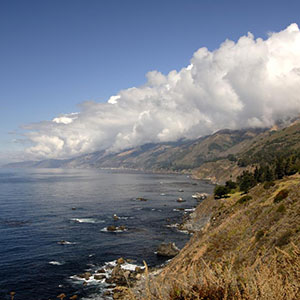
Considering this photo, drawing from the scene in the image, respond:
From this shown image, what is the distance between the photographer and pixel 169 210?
472ft

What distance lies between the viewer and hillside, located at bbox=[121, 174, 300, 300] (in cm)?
1078

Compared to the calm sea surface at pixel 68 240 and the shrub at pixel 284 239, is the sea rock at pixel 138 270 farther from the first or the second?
the shrub at pixel 284 239

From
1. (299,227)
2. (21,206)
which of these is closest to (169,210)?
(21,206)

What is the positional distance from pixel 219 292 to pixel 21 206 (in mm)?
161309

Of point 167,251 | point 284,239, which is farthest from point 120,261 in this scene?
point 284,239

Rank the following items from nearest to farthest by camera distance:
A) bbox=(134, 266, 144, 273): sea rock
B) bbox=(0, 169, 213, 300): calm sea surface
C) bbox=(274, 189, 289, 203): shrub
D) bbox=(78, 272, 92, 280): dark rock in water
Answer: bbox=(0, 169, 213, 300): calm sea surface < bbox=(78, 272, 92, 280): dark rock in water < bbox=(274, 189, 289, 203): shrub < bbox=(134, 266, 144, 273): sea rock

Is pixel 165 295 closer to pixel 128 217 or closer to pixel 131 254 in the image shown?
pixel 131 254

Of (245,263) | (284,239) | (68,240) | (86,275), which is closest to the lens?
(284,239)

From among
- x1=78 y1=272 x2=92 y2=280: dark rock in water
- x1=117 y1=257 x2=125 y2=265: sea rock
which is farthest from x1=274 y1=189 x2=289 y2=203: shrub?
x1=78 y1=272 x2=92 y2=280: dark rock in water

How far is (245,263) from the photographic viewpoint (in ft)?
137

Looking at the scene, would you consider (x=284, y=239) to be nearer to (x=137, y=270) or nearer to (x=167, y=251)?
(x=137, y=270)

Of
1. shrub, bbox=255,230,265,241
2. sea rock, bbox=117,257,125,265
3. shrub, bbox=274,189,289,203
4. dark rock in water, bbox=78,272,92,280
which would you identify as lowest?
sea rock, bbox=117,257,125,265

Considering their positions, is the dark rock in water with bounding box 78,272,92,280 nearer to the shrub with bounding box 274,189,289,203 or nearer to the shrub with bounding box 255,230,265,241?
the shrub with bounding box 255,230,265,241

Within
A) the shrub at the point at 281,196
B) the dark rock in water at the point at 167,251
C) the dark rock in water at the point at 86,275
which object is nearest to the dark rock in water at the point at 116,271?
the dark rock in water at the point at 86,275
